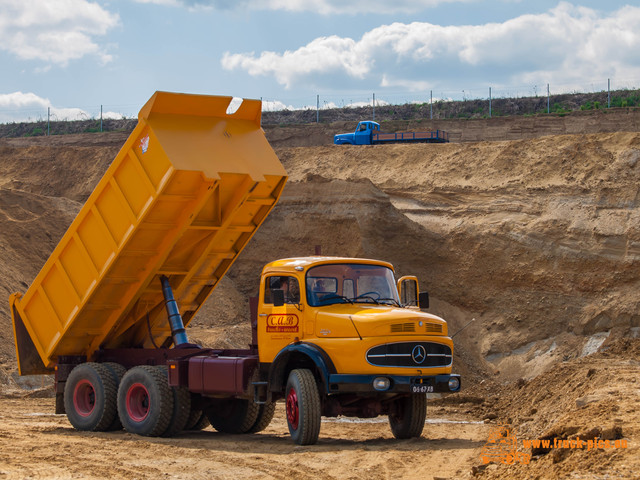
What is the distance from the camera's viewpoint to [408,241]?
1166 inches

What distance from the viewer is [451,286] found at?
1117 inches

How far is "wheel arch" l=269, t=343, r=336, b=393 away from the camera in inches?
471

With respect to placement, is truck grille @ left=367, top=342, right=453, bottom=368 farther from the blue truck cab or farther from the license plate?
the blue truck cab

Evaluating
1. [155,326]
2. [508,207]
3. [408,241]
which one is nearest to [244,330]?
[408,241]

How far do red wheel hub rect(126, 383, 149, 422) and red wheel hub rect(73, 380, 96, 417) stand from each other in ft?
3.44

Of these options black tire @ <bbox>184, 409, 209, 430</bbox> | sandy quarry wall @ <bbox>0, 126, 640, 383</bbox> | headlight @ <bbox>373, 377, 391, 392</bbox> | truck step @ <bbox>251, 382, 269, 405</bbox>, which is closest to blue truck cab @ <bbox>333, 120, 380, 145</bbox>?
sandy quarry wall @ <bbox>0, 126, 640, 383</bbox>

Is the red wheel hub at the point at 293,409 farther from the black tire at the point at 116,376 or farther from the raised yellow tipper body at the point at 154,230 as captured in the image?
the black tire at the point at 116,376

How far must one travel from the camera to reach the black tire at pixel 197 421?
1499cm

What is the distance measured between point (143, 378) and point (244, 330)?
45.6 feet

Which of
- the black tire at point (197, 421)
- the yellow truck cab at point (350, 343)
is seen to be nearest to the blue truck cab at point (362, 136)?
the black tire at point (197, 421)

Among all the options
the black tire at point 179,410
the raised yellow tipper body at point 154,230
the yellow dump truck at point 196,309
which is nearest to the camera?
the yellow dump truck at point 196,309

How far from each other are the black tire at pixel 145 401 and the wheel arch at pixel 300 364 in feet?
6.77

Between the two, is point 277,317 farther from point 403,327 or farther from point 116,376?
point 116,376

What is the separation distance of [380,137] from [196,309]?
28.8m
